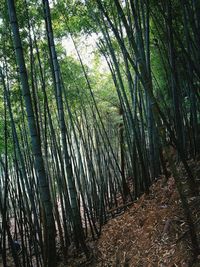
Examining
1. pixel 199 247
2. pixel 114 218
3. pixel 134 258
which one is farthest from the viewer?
pixel 114 218

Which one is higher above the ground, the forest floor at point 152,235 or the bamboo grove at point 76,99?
the bamboo grove at point 76,99

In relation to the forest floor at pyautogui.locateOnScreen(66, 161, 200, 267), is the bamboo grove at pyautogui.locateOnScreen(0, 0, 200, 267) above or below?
above

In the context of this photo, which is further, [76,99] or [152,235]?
[76,99]

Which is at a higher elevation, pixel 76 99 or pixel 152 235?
pixel 76 99

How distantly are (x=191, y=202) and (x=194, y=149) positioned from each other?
47.0 inches

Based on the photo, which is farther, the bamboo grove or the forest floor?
the bamboo grove

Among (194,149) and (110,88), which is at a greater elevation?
(110,88)

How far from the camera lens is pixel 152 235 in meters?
2.79

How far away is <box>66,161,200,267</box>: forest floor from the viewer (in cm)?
227

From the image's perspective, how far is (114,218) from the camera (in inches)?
182

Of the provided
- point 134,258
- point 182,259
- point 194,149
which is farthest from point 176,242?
point 194,149

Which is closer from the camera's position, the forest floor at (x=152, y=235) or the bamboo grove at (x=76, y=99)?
the forest floor at (x=152, y=235)

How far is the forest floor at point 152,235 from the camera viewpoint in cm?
227

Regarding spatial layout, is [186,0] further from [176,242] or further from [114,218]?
[114,218]
